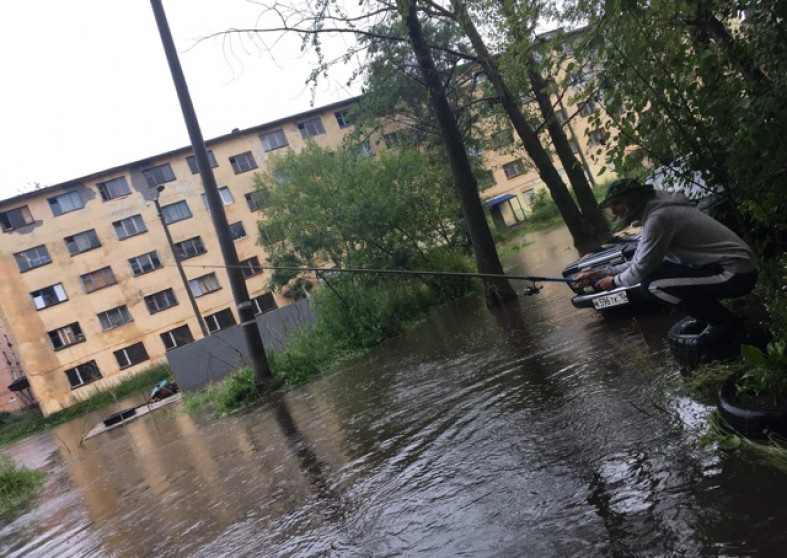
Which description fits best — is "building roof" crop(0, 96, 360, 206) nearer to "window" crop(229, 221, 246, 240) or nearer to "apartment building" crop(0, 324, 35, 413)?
"window" crop(229, 221, 246, 240)

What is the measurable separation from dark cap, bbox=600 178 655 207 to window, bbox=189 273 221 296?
3798cm

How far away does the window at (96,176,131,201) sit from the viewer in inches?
1517

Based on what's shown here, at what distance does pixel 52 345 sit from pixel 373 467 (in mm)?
39686

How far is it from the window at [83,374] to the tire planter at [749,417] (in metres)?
40.9

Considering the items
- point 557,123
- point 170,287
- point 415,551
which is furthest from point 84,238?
point 415,551

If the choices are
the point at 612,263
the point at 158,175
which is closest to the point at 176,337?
the point at 158,175

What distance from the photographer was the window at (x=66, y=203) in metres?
37.7

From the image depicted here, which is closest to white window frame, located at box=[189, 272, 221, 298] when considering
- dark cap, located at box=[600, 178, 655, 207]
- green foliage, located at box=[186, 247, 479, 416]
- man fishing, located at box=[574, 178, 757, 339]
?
green foliage, located at box=[186, 247, 479, 416]

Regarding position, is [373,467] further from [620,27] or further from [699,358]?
[620,27]

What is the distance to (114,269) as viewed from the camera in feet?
126

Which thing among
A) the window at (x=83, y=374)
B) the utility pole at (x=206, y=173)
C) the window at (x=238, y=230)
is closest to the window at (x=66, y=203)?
the window at (x=238, y=230)

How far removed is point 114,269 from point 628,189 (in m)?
40.5

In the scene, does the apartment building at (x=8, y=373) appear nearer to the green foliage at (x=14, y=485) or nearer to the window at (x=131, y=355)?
the window at (x=131, y=355)

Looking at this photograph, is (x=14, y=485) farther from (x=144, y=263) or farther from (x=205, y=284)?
(x=144, y=263)
